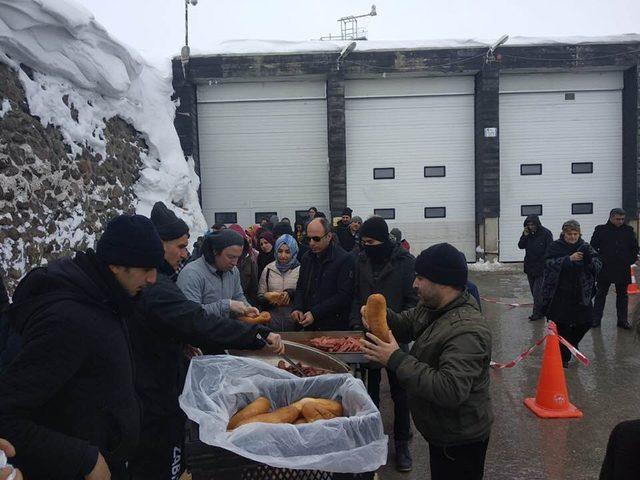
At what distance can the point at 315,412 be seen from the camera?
2.64m

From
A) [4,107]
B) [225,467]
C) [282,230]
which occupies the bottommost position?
[225,467]

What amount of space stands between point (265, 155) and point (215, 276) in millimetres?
14471

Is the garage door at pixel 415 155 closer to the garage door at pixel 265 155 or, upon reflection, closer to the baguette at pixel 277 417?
the garage door at pixel 265 155

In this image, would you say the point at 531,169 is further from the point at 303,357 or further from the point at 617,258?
the point at 303,357

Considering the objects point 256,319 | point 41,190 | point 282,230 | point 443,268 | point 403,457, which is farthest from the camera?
point 282,230

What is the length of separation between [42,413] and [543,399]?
5.09 metres

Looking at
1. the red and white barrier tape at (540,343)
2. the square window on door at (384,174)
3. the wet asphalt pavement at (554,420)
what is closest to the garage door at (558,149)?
the square window on door at (384,174)

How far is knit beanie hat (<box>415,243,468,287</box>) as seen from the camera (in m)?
2.92

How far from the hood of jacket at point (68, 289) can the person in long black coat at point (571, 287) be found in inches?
225

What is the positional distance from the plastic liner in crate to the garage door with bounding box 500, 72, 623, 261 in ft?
56.6

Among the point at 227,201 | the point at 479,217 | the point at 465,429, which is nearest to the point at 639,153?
the point at 479,217

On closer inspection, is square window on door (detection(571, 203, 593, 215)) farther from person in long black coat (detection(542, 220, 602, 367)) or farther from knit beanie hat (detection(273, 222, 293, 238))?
knit beanie hat (detection(273, 222, 293, 238))

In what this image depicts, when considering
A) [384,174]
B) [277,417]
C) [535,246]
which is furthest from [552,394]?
[384,174]

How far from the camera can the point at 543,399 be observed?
18.7 feet
